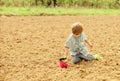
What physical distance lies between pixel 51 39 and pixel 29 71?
14.9 ft

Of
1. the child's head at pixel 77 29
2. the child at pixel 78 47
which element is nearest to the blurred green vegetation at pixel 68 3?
the child at pixel 78 47

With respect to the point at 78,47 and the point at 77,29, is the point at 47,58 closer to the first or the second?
the point at 78,47

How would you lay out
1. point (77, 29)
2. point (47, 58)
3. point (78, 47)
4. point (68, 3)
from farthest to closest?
point (68, 3), point (47, 58), point (78, 47), point (77, 29)

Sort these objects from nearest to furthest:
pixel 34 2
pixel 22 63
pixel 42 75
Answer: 1. pixel 42 75
2. pixel 22 63
3. pixel 34 2

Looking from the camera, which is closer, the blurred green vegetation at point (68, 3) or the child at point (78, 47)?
the child at point (78, 47)

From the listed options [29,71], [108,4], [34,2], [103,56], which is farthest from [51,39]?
[108,4]

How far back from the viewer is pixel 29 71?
24.7 feet

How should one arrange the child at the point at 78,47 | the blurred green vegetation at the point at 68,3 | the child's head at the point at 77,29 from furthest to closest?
1. the blurred green vegetation at the point at 68,3
2. the child at the point at 78,47
3. the child's head at the point at 77,29

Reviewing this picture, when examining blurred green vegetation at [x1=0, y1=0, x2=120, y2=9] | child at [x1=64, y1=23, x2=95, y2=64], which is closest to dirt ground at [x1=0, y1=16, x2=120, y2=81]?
child at [x1=64, y1=23, x2=95, y2=64]

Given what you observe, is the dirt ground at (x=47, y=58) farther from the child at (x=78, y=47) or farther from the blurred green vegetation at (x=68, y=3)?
the blurred green vegetation at (x=68, y=3)

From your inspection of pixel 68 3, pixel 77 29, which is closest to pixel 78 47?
pixel 77 29

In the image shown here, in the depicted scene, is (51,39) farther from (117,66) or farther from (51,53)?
(117,66)

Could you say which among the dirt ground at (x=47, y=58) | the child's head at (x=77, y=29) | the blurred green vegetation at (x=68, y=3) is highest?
the child's head at (x=77, y=29)

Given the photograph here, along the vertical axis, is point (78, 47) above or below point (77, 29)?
below
